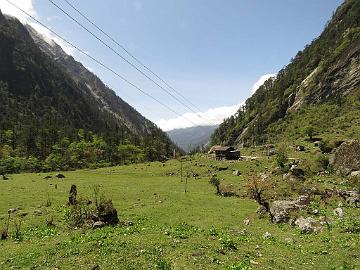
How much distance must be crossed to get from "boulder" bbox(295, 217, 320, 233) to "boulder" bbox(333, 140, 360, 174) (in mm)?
29180

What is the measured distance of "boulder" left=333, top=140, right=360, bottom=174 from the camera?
196 feet

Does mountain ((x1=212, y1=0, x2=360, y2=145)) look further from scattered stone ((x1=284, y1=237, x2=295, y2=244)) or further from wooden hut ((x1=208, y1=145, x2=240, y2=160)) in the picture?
scattered stone ((x1=284, y1=237, x2=295, y2=244))

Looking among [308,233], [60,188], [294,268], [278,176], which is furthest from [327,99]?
[294,268]

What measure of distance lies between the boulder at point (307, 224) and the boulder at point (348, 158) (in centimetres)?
2918

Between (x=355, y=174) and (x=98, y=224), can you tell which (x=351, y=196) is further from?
(x=98, y=224)

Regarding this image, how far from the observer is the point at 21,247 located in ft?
88.4

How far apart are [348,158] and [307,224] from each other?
33.9m

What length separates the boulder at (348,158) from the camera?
5977 centimetres

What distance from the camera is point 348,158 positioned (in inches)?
2438

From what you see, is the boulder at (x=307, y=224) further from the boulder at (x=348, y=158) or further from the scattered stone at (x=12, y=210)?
the scattered stone at (x=12, y=210)

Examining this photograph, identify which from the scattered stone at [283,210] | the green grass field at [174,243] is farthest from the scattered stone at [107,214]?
the scattered stone at [283,210]

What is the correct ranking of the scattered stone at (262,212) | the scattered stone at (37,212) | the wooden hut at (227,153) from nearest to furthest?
the scattered stone at (262,212) < the scattered stone at (37,212) < the wooden hut at (227,153)

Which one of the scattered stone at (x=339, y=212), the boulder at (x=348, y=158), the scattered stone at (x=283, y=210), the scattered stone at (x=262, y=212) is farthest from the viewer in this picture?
the boulder at (x=348, y=158)

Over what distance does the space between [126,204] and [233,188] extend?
19.6 metres
